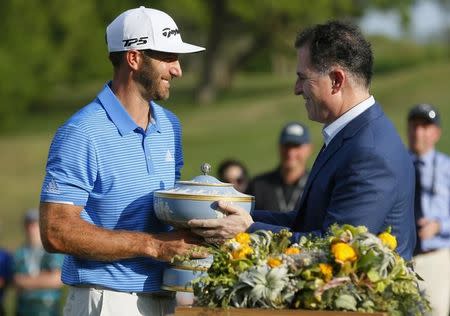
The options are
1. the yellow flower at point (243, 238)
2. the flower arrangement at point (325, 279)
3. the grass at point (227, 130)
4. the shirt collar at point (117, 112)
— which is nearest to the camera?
the flower arrangement at point (325, 279)

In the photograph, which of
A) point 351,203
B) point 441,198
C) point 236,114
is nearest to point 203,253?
point 351,203

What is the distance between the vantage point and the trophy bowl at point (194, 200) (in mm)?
5605

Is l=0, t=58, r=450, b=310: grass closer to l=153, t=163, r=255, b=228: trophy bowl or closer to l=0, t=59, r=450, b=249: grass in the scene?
l=0, t=59, r=450, b=249: grass

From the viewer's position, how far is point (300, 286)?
4.75 metres

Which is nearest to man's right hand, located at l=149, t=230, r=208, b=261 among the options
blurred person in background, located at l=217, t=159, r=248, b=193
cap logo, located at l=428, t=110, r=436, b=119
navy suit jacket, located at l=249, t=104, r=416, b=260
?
navy suit jacket, located at l=249, t=104, r=416, b=260

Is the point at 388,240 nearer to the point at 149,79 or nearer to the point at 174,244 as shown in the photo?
the point at 174,244

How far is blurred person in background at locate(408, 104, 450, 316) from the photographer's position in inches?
432

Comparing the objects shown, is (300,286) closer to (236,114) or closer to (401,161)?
(401,161)

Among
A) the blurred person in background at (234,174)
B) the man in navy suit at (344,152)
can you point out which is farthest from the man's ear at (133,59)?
the blurred person in background at (234,174)

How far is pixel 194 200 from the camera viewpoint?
220 inches

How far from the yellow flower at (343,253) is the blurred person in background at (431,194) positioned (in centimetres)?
620

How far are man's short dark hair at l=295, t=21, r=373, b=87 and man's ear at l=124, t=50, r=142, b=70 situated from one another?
3.05 feet

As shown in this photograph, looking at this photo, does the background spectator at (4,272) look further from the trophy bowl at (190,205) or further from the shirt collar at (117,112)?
the trophy bowl at (190,205)

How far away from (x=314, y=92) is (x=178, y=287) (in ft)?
3.75
